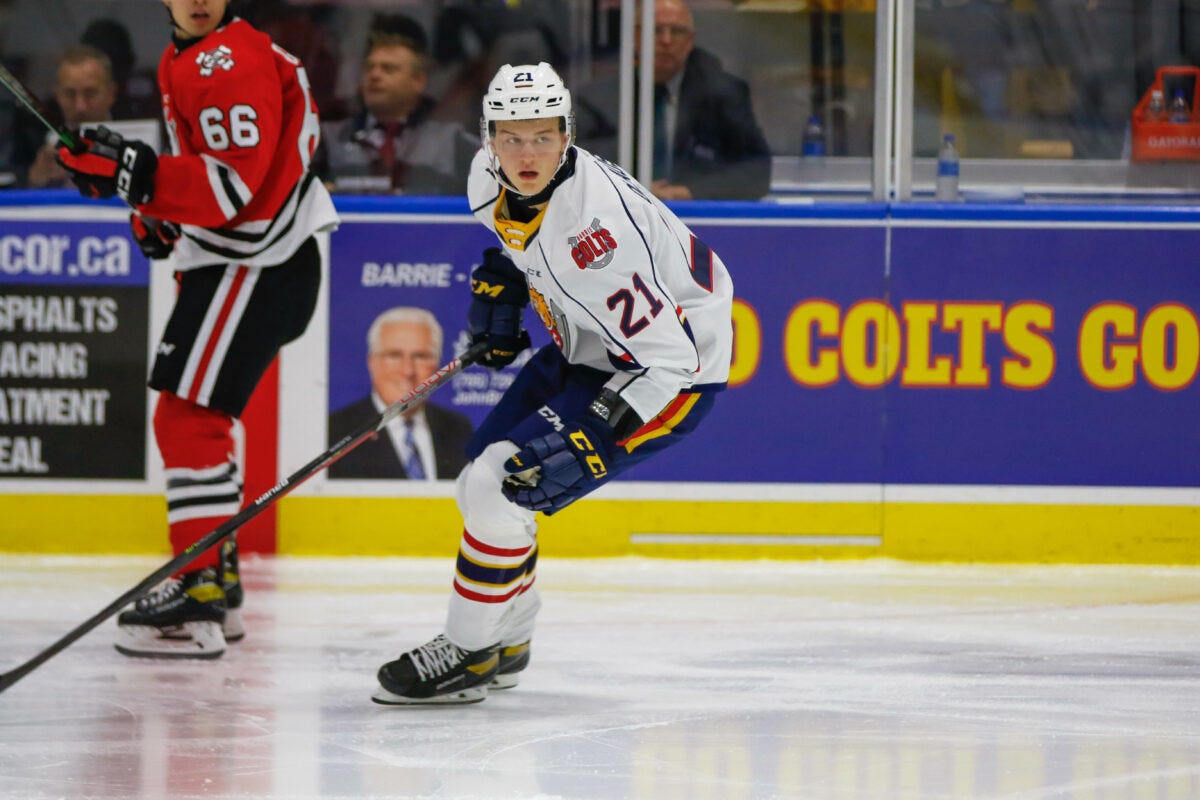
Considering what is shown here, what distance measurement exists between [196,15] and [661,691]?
1.68 m

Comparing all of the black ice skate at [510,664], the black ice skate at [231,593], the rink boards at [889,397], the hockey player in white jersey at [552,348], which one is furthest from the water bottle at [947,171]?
the black ice skate at [231,593]

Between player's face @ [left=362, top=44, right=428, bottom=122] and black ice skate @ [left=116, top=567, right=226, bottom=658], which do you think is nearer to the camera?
black ice skate @ [left=116, top=567, right=226, bottom=658]

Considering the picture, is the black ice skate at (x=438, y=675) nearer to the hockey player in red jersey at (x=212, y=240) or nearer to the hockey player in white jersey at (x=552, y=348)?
the hockey player in white jersey at (x=552, y=348)

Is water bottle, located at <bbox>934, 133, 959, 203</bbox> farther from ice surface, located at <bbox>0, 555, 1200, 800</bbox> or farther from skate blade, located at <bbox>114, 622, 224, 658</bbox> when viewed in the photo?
skate blade, located at <bbox>114, 622, 224, 658</bbox>

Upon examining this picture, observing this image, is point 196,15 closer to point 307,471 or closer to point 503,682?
point 307,471

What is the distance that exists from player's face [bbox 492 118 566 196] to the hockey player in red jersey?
83cm

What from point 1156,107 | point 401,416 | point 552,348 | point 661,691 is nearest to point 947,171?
point 1156,107

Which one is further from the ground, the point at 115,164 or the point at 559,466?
the point at 115,164

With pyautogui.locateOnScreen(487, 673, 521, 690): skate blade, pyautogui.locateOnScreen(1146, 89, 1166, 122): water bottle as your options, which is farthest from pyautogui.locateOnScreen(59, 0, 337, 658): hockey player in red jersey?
pyautogui.locateOnScreen(1146, 89, 1166, 122): water bottle

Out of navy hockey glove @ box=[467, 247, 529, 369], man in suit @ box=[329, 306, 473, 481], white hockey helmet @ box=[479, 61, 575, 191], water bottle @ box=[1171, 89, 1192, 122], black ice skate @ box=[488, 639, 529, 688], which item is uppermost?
water bottle @ box=[1171, 89, 1192, 122]

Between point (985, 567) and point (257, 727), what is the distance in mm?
2292

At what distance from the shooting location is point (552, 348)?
3.36 meters

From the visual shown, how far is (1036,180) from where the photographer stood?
4.83m

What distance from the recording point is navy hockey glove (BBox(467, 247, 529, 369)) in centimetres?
330
